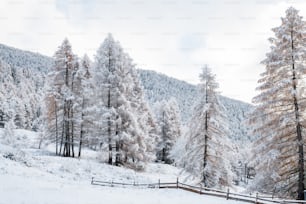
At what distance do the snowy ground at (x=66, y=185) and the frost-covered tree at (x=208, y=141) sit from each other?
13.4 ft

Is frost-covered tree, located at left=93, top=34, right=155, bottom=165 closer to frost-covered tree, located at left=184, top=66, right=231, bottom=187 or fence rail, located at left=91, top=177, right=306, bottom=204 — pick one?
fence rail, located at left=91, top=177, right=306, bottom=204

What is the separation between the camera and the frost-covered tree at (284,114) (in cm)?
1820

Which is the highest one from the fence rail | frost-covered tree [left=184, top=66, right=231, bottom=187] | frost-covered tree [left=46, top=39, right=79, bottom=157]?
A: frost-covered tree [left=46, top=39, right=79, bottom=157]

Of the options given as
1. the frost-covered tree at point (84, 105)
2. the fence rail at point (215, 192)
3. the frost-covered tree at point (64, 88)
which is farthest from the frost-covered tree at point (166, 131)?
the fence rail at point (215, 192)

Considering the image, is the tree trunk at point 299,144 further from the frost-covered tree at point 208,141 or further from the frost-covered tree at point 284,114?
the frost-covered tree at point 208,141

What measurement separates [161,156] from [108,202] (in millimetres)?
45039

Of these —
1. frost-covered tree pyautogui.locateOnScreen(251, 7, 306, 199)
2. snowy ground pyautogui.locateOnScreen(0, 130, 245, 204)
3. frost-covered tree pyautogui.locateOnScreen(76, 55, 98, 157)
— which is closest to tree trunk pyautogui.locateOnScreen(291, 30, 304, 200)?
frost-covered tree pyautogui.locateOnScreen(251, 7, 306, 199)

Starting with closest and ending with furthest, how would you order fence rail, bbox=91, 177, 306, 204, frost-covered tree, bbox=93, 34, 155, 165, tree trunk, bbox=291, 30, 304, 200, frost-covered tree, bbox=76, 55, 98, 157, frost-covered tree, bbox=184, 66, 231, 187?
fence rail, bbox=91, 177, 306, 204, tree trunk, bbox=291, 30, 304, 200, frost-covered tree, bbox=184, 66, 231, 187, frost-covered tree, bbox=93, 34, 155, 165, frost-covered tree, bbox=76, 55, 98, 157

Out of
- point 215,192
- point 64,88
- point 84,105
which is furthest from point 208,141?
point 64,88

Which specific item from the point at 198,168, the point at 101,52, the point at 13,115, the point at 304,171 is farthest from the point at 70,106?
the point at 13,115

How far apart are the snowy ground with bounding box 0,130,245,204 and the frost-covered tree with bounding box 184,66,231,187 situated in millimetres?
4084

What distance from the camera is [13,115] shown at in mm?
99438

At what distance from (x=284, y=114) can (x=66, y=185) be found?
620 inches

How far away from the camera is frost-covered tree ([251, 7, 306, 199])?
1820 centimetres
